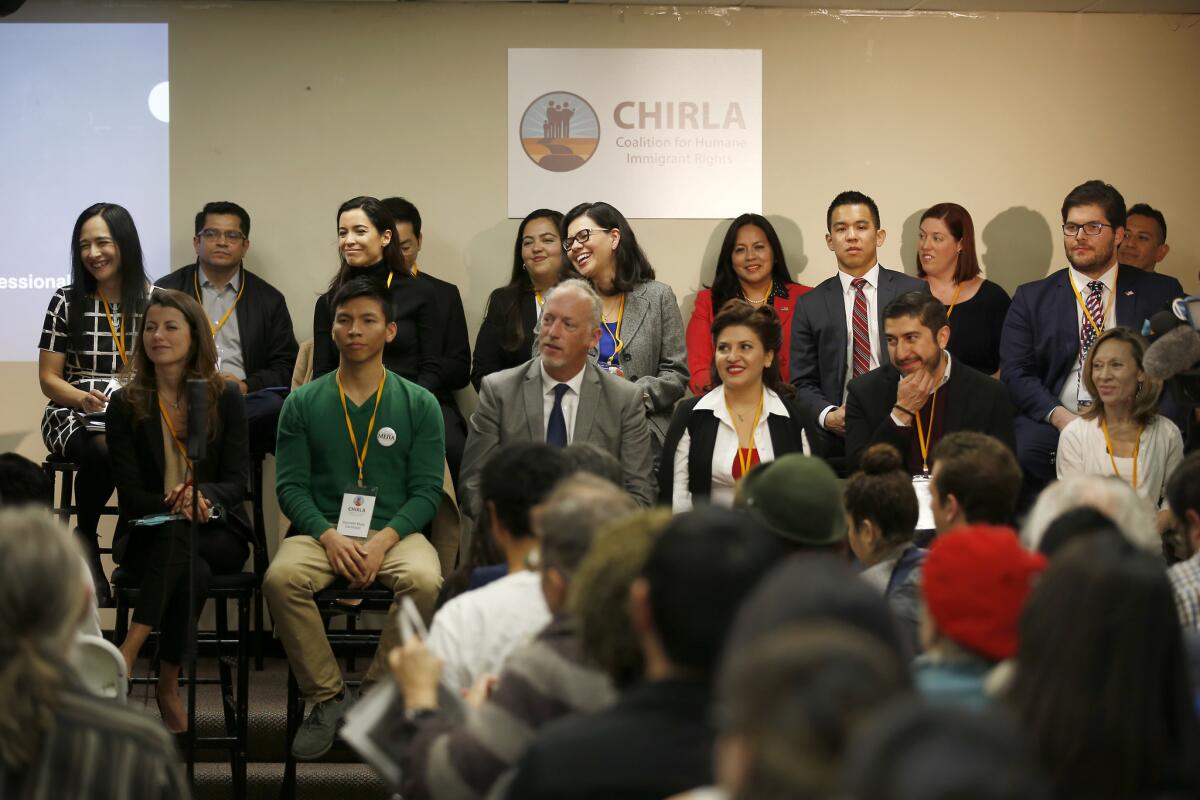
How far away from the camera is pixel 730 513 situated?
1.73 m

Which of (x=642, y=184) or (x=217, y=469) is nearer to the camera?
(x=217, y=469)

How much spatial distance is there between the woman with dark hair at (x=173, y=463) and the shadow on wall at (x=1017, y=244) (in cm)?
357

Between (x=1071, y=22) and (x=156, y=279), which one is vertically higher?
(x=1071, y=22)

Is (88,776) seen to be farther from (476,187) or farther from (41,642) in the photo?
(476,187)

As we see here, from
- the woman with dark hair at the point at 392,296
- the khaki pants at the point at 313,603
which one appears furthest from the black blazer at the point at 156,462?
the woman with dark hair at the point at 392,296

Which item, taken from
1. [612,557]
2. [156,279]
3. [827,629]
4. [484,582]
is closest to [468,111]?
[156,279]

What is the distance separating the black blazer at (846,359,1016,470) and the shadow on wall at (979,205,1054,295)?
169 cm

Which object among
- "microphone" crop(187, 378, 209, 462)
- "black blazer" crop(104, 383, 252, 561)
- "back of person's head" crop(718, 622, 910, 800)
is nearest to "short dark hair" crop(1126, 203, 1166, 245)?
"black blazer" crop(104, 383, 252, 561)

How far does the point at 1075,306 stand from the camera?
548 centimetres

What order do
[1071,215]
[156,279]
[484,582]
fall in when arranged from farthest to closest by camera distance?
[156,279]
[1071,215]
[484,582]

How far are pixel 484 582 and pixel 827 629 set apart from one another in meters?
1.91

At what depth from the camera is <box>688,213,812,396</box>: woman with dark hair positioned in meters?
5.73

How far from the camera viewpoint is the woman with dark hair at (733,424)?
15.3 feet

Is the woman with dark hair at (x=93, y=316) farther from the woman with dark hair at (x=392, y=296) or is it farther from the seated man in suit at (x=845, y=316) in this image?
the seated man in suit at (x=845, y=316)
